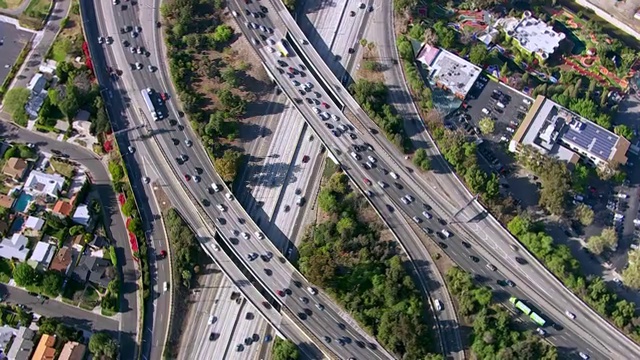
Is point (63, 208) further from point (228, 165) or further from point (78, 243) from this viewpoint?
point (228, 165)

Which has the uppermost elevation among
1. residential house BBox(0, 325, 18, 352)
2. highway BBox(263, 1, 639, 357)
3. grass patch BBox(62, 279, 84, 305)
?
highway BBox(263, 1, 639, 357)

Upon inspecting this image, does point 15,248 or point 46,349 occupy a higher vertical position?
point 15,248

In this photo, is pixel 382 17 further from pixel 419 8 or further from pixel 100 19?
pixel 100 19

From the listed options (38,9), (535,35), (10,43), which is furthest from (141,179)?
(535,35)

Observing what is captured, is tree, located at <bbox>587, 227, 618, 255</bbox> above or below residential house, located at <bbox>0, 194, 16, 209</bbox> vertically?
above

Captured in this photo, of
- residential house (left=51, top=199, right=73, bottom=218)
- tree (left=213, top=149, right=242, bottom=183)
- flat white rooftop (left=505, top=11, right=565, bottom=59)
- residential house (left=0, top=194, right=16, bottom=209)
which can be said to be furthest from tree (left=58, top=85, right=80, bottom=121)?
flat white rooftop (left=505, top=11, right=565, bottom=59)

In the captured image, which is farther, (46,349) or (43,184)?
(43,184)

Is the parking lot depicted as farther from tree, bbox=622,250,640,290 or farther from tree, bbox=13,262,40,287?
tree, bbox=622,250,640,290
